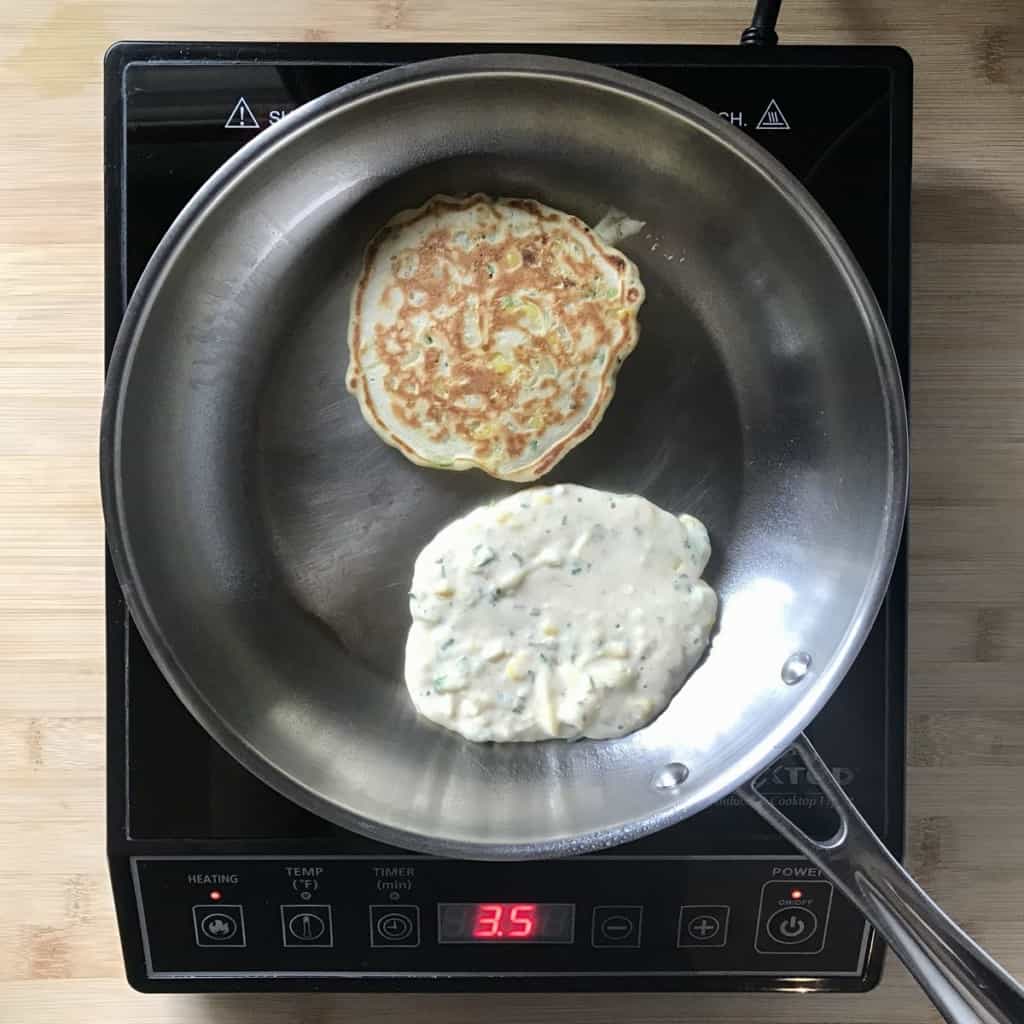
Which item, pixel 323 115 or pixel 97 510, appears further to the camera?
pixel 97 510

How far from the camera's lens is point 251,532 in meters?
0.86

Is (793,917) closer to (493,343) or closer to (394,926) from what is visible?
(394,926)

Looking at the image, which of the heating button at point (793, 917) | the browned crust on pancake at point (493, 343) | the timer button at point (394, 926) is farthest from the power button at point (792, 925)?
the browned crust on pancake at point (493, 343)

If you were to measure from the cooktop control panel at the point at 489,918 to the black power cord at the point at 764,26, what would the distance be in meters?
0.61

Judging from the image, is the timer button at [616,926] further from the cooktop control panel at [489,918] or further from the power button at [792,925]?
the power button at [792,925]

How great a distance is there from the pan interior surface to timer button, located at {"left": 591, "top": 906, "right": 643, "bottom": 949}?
9 centimetres

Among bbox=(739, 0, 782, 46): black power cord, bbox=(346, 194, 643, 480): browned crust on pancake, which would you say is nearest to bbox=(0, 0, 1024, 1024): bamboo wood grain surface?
bbox=(739, 0, 782, 46): black power cord

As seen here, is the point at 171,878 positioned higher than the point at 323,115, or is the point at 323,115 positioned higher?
the point at 323,115

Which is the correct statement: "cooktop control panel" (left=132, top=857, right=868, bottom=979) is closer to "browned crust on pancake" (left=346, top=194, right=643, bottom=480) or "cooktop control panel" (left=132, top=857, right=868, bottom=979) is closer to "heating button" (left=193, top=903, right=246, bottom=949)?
"heating button" (left=193, top=903, right=246, bottom=949)

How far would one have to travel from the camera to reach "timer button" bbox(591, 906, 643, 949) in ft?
2.65

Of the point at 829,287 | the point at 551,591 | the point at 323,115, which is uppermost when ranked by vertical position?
the point at 323,115

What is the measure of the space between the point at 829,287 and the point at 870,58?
0.56 feet

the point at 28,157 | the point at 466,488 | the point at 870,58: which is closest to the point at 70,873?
the point at 466,488

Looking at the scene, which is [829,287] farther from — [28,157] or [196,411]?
[28,157]
